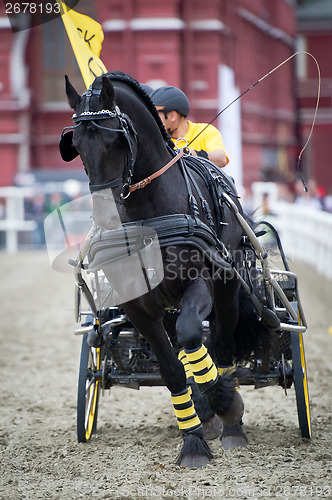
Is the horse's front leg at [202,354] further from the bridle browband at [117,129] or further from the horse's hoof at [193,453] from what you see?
the bridle browband at [117,129]

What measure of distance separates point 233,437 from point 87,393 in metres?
0.93

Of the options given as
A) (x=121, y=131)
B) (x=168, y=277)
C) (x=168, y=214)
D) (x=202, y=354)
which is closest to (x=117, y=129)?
(x=121, y=131)

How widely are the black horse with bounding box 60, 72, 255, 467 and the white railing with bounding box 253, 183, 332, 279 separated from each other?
21.7 ft

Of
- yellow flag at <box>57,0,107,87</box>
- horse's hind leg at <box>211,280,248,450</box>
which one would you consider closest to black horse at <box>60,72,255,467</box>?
horse's hind leg at <box>211,280,248,450</box>

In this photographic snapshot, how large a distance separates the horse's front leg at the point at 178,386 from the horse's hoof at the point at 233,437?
14.0 inches

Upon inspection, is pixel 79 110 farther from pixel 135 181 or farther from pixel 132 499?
pixel 132 499

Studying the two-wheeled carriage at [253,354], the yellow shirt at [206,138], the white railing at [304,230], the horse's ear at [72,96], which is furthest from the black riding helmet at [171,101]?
the white railing at [304,230]

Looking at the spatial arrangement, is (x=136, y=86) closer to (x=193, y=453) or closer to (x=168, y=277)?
(x=168, y=277)

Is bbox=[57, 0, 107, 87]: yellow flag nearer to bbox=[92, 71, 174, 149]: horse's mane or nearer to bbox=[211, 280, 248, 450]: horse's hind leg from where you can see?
bbox=[92, 71, 174, 149]: horse's mane

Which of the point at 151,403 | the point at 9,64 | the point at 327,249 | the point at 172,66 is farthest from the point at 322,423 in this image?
the point at 9,64

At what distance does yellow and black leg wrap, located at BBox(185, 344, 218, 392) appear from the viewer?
3574mm

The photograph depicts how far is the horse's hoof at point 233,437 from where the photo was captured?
429cm

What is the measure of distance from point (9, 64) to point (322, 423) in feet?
51.8

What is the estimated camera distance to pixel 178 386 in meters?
3.96
